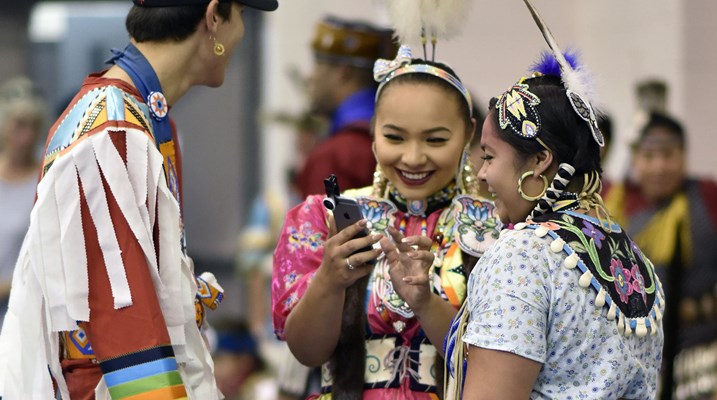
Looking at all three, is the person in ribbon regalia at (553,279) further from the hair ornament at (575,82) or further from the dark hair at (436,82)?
the dark hair at (436,82)

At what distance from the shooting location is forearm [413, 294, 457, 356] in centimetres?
316

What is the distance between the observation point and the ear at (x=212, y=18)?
3.33 m

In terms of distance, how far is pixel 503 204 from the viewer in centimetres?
299

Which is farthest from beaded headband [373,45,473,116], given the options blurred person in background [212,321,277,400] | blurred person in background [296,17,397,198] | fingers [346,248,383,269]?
blurred person in background [212,321,277,400]

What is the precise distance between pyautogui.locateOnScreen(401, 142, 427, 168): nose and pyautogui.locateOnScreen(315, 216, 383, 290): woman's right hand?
297mm

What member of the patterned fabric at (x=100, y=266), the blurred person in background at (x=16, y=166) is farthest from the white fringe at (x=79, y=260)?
the blurred person in background at (x=16, y=166)

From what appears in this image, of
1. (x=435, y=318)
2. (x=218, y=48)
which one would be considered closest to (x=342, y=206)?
(x=435, y=318)

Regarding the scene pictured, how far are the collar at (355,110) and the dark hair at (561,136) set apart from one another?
7.26 feet

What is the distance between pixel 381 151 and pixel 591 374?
94 centimetres

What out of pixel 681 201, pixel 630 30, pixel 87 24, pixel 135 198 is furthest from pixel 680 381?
pixel 87 24

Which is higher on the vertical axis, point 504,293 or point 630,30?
point 630,30

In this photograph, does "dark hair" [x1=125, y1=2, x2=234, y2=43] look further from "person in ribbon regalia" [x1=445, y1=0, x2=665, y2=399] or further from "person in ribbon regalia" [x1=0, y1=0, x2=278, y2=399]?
"person in ribbon regalia" [x1=445, y1=0, x2=665, y2=399]

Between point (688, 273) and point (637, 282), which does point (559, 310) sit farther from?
point (688, 273)

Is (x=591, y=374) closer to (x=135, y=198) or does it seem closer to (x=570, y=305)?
(x=570, y=305)
